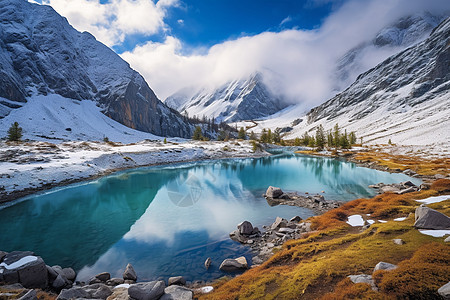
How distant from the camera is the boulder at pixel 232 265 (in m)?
13.1

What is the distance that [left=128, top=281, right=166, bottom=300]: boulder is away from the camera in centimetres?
880

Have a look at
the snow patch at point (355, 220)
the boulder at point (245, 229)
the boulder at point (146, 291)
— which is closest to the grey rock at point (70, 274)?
the boulder at point (146, 291)

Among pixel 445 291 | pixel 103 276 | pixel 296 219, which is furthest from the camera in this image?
pixel 296 219

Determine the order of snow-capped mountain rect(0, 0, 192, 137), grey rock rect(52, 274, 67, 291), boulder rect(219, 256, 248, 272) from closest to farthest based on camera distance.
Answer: grey rock rect(52, 274, 67, 291)
boulder rect(219, 256, 248, 272)
snow-capped mountain rect(0, 0, 192, 137)

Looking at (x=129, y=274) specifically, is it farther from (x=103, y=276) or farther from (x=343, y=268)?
(x=343, y=268)

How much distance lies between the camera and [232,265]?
13164 millimetres

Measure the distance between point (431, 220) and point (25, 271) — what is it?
22.2m

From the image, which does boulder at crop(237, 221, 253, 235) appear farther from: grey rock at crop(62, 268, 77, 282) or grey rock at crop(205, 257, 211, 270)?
grey rock at crop(62, 268, 77, 282)

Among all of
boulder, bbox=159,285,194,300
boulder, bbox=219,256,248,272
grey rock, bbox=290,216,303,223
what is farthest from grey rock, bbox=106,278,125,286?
grey rock, bbox=290,216,303,223

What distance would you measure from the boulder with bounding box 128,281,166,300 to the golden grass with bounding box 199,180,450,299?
2285 millimetres

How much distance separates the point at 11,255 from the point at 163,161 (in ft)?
186

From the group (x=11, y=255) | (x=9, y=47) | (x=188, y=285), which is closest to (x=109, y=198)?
(x=11, y=255)

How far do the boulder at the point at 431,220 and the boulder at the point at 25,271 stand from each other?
21233mm

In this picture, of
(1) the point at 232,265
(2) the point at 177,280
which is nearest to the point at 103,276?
(2) the point at 177,280
